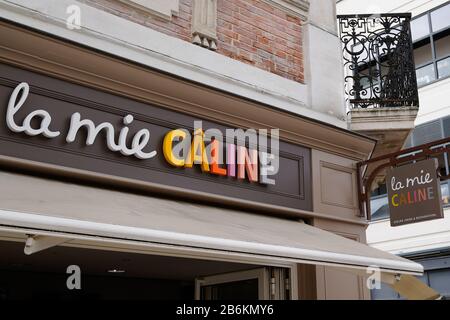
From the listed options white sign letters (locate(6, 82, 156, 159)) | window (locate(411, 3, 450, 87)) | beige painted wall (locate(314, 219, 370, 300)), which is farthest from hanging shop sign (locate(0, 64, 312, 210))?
window (locate(411, 3, 450, 87))

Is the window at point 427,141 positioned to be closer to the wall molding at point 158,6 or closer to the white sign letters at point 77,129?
the wall molding at point 158,6

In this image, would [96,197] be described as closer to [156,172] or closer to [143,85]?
[156,172]

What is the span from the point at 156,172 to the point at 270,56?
235cm

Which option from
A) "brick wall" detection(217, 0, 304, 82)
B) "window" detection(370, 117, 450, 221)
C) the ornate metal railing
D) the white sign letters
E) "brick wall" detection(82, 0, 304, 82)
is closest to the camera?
the white sign letters

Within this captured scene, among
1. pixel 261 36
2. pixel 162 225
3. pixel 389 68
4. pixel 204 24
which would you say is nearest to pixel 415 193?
pixel 389 68

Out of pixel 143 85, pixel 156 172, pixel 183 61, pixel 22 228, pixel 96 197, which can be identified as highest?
pixel 183 61

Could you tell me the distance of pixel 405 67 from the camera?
7.65 meters

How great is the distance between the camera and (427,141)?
628 inches

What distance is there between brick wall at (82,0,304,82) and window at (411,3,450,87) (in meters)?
11.0

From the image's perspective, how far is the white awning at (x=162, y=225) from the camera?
10.4 feet

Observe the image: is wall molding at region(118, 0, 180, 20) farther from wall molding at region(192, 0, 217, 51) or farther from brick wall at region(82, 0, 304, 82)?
wall molding at region(192, 0, 217, 51)

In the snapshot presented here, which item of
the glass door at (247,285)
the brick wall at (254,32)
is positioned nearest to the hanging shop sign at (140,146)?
the glass door at (247,285)

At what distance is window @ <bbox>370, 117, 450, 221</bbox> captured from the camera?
49.8ft
